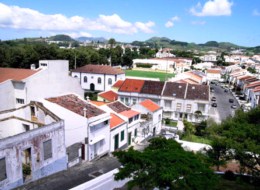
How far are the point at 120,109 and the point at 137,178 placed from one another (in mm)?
21216

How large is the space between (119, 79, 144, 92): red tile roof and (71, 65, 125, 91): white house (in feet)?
55.5

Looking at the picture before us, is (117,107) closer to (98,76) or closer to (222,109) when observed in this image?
(222,109)

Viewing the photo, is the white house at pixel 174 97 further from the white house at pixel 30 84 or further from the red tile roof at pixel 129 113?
the white house at pixel 30 84

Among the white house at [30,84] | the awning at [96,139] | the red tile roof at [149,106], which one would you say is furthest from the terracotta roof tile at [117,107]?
the white house at [30,84]

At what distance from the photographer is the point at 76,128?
24875 mm

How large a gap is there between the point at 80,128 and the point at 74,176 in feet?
14.8

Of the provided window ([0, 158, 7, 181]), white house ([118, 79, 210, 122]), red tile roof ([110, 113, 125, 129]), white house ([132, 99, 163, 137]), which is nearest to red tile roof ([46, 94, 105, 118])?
red tile roof ([110, 113, 125, 129])

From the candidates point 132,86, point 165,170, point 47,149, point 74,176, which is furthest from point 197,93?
point 165,170

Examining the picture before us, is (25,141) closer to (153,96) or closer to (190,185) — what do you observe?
(190,185)

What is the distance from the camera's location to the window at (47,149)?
21.1 m

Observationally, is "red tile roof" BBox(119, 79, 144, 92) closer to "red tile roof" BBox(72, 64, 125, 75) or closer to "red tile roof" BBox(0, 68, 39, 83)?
"red tile roof" BBox(72, 64, 125, 75)

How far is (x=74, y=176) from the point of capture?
22.2 metres

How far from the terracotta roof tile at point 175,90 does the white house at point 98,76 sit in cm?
2108

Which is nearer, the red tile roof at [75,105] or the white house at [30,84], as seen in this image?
the red tile roof at [75,105]
